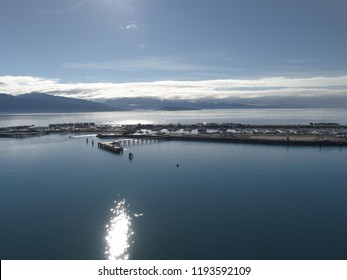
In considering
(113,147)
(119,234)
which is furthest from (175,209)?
(113,147)

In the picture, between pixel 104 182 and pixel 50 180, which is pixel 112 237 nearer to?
pixel 104 182

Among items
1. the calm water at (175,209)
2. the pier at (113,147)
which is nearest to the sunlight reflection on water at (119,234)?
the calm water at (175,209)

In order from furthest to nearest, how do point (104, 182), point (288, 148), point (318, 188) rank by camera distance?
point (288, 148), point (104, 182), point (318, 188)

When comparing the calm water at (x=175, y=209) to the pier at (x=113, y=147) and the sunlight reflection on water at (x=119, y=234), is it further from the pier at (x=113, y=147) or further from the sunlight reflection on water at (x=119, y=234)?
the pier at (x=113, y=147)

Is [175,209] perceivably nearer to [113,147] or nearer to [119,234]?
[119,234]

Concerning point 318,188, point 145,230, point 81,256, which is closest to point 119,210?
point 145,230
